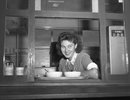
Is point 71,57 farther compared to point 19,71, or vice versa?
point 71,57

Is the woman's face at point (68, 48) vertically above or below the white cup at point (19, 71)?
above

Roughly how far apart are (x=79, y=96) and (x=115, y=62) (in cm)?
41

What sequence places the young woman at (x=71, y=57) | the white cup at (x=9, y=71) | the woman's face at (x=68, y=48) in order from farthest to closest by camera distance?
1. the woman's face at (x=68, y=48)
2. the young woman at (x=71, y=57)
3. the white cup at (x=9, y=71)

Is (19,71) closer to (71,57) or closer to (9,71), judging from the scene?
(9,71)

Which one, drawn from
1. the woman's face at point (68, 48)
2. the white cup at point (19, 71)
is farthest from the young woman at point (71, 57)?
the white cup at point (19, 71)

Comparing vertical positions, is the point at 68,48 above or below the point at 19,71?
above

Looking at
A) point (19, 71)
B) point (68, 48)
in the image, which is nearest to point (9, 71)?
Result: point (19, 71)

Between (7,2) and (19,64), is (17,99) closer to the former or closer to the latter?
(19,64)

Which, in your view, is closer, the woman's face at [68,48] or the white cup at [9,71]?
the white cup at [9,71]

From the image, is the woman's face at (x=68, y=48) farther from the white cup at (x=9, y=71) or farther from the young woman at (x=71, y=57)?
the white cup at (x=9, y=71)

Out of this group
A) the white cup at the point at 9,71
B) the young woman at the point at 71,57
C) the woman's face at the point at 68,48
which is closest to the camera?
the white cup at the point at 9,71

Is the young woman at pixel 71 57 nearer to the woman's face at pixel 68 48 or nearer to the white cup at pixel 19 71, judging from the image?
the woman's face at pixel 68 48

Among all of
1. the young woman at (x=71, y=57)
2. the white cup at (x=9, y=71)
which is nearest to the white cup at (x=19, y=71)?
the white cup at (x=9, y=71)

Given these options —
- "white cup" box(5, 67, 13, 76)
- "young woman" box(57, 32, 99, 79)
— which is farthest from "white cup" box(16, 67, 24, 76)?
"young woman" box(57, 32, 99, 79)
